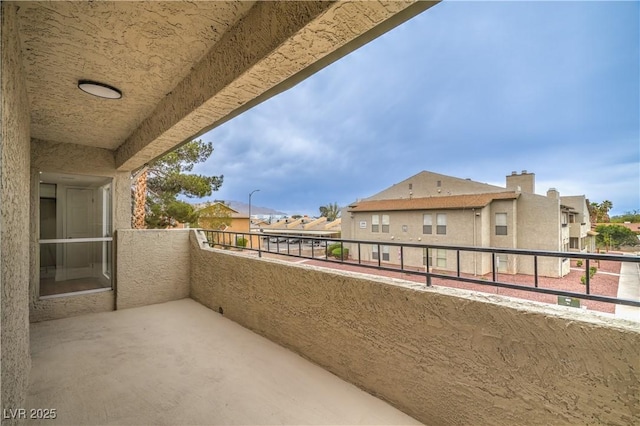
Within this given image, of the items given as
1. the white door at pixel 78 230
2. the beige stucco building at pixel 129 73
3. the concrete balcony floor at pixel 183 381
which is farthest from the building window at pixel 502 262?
the white door at pixel 78 230

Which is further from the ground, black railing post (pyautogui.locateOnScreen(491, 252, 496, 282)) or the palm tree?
the palm tree

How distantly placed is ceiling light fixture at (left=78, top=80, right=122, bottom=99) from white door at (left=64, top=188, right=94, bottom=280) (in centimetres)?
325

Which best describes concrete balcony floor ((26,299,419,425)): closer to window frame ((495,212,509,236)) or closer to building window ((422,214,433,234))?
window frame ((495,212,509,236))

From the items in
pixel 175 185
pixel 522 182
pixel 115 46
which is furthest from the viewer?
pixel 175 185

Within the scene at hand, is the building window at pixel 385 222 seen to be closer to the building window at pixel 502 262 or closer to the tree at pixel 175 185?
the building window at pixel 502 262

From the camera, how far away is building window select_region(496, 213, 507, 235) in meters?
3.74

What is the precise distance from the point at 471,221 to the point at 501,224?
536 mm

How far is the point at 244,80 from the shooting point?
1.76 m

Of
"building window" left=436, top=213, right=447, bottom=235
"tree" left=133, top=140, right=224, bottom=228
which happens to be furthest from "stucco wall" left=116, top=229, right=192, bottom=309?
A: "tree" left=133, top=140, right=224, bottom=228

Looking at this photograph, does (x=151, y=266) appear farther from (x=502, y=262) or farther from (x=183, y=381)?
(x=502, y=262)

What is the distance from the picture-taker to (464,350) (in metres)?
1.60

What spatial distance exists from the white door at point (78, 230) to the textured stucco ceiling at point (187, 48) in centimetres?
267

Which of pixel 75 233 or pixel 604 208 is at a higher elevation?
pixel 604 208

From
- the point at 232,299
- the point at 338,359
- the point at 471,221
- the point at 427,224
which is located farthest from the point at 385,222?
the point at 338,359
